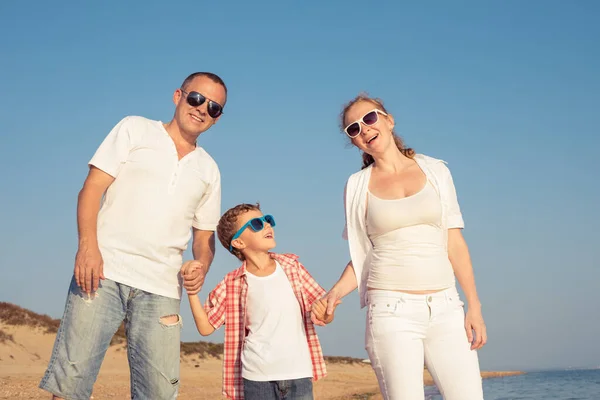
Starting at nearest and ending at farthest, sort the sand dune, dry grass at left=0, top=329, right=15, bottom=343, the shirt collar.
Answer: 1. the shirt collar
2. the sand dune
3. dry grass at left=0, top=329, right=15, bottom=343

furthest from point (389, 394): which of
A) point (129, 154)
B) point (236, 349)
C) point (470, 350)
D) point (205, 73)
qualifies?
point (205, 73)

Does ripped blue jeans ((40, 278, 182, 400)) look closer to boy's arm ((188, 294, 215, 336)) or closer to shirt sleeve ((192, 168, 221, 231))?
boy's arm ((188, 294, 215, 336))

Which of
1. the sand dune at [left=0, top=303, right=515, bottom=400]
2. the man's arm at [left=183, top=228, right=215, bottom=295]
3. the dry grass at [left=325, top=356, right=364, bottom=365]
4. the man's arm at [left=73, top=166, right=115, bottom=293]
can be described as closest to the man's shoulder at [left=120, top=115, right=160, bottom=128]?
the man's arm at [left=73, top=166, right=115, bottom=293]

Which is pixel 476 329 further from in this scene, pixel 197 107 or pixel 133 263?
pixel 197 107

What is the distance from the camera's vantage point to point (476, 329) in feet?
14.3

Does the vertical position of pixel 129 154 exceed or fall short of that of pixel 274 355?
it exceeds it

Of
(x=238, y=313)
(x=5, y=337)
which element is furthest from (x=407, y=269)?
(x=5, y=337)

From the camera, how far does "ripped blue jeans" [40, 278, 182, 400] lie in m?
4.41

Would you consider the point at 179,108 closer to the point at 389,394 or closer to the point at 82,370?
the point at 82,370

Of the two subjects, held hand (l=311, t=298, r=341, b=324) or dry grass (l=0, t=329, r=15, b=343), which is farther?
dry grass (l=0, t=329, r=15, b=343)

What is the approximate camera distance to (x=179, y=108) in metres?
5.25

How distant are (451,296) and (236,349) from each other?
1762mm

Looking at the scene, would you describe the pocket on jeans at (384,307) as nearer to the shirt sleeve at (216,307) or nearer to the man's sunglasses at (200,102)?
the shirt sleeve at (216,307)

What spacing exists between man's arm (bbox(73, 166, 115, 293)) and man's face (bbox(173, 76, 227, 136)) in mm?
800
